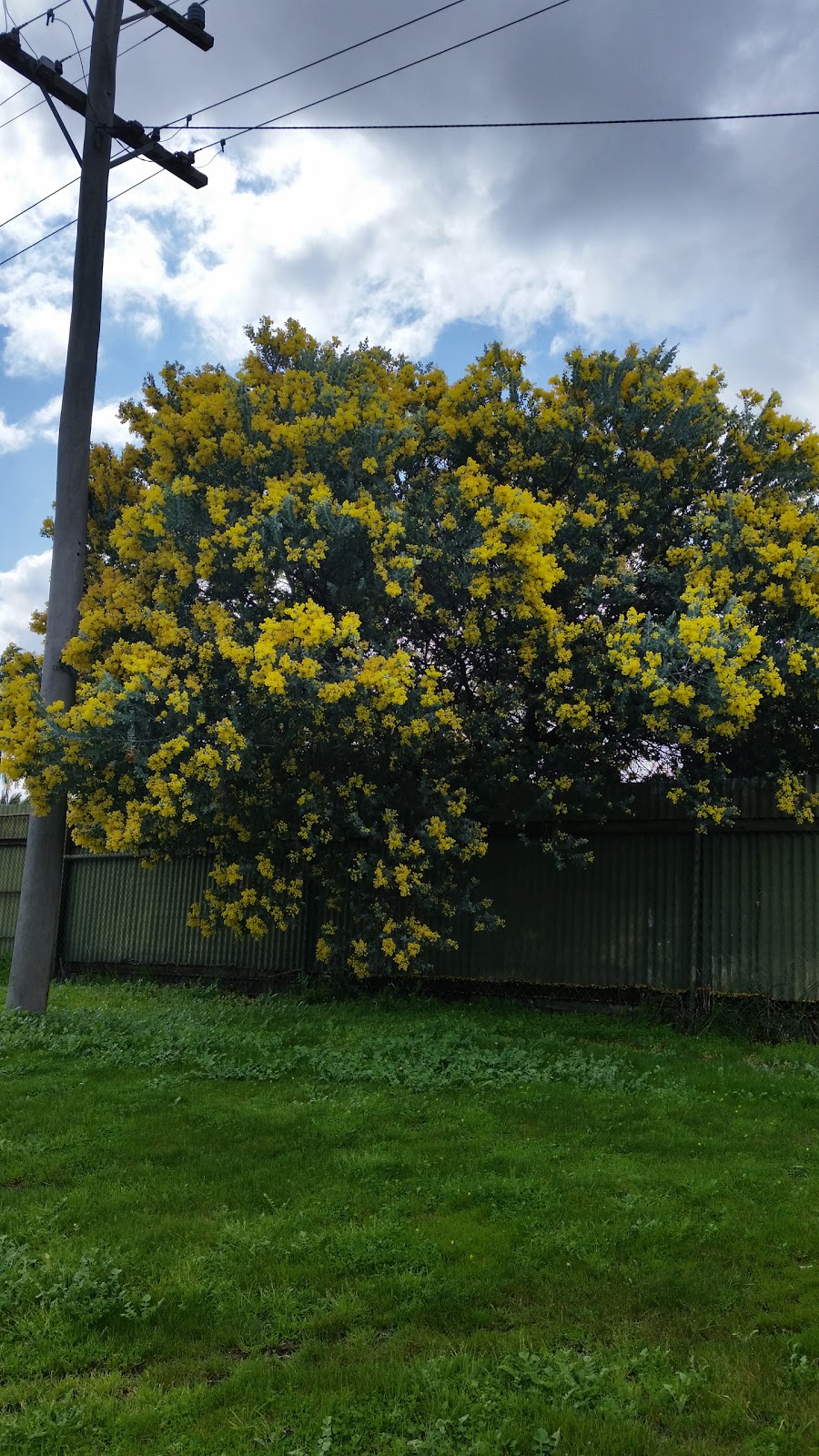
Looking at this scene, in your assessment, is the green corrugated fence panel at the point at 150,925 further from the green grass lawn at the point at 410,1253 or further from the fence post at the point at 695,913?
the green grass lawn at the point at 410,1253

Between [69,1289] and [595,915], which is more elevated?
[595,915]

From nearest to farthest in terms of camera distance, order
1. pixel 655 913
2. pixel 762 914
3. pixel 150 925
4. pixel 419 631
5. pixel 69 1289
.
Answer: pixel 69 1289 → pixel 762 914 → pixel 655 913 → pixel 419 631 → pixel 150 925

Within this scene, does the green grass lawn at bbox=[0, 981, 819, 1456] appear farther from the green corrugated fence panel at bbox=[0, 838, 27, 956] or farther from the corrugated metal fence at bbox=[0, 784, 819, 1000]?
the green corrugated fence panel at bbox=[0, 838, 27, 956]

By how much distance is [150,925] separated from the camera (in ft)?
43.2

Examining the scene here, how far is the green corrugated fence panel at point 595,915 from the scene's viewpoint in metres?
9.11

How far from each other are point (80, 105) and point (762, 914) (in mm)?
9584

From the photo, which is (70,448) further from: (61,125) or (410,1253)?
(410,1253)

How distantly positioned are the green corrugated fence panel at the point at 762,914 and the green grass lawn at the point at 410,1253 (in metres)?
1.10

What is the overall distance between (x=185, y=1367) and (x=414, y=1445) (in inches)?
34.0

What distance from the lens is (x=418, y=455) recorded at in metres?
9.87

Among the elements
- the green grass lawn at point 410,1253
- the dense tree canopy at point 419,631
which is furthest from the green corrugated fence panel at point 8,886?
the green grass lawn at point 410,1253

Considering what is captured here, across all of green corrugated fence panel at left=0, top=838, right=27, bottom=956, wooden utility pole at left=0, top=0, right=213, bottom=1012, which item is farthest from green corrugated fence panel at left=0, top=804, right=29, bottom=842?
wooden utility pole at left=0, top=0, right=213, bottom=1012

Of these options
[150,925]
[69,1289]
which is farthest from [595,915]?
[69,1289]

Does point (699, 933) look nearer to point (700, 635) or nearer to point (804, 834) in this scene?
point (804, 834)
